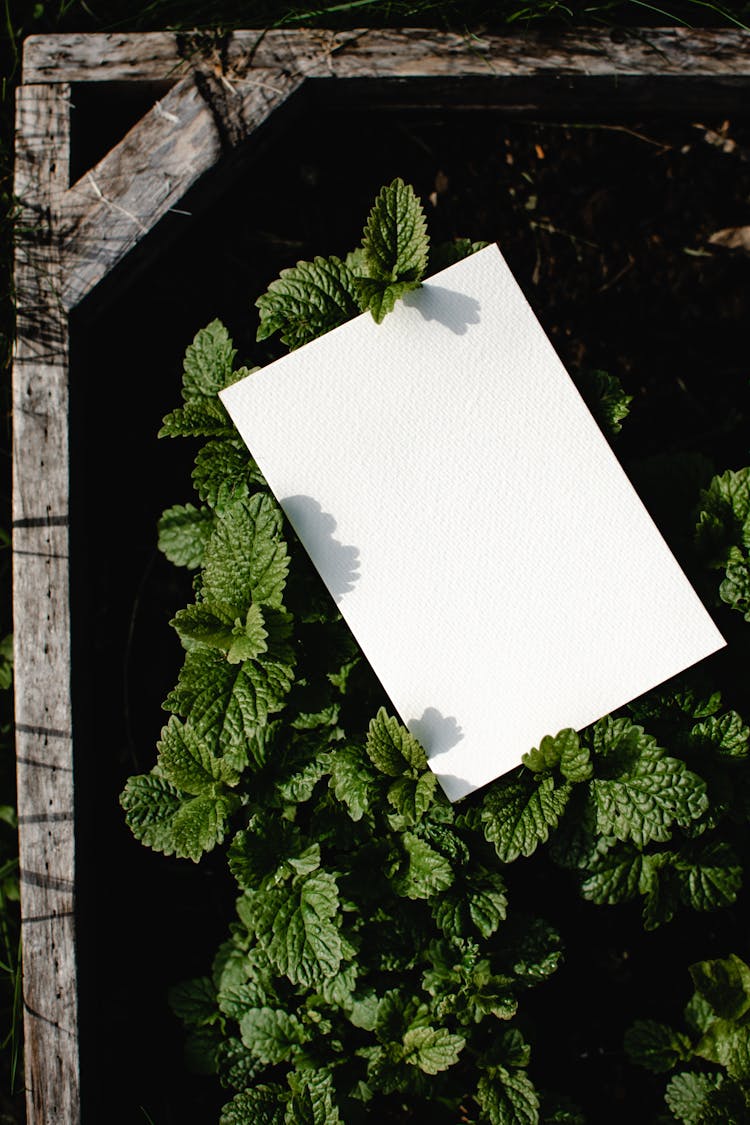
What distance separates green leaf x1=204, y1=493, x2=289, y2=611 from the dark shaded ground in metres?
0.60

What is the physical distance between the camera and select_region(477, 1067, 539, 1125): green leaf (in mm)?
1540

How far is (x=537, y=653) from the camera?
1449 millimetres

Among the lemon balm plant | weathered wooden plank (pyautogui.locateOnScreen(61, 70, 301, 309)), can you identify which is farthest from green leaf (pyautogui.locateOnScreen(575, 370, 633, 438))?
weathered wooden plank (pyautogui.locateOnScreen(61, 70, 301, 309))

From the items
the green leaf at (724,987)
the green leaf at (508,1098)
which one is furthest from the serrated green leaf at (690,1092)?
the green leaf at (508,1098)

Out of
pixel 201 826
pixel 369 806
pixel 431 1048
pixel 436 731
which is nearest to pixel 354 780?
pixel 369 806

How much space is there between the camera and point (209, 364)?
1569 mm

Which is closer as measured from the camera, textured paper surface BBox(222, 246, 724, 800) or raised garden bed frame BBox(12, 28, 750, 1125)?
textured paper surface BBox(222, 246, 724, 800)

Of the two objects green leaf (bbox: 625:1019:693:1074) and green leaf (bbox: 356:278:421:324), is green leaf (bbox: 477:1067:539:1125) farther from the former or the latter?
green leaf (bbox: 356:278:421:324)

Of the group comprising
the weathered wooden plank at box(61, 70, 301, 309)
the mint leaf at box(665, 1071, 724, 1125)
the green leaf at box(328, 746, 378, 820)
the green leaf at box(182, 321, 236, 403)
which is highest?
the weathered wooden plank at box(61, 70, 301, 309)

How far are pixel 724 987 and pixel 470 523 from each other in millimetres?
963

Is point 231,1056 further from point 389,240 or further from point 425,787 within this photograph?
point 389,240

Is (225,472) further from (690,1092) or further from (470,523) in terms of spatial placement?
(690,1092)

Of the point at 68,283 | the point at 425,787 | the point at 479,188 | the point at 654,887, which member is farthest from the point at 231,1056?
the point at 479,188

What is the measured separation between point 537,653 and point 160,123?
3.88 feet
